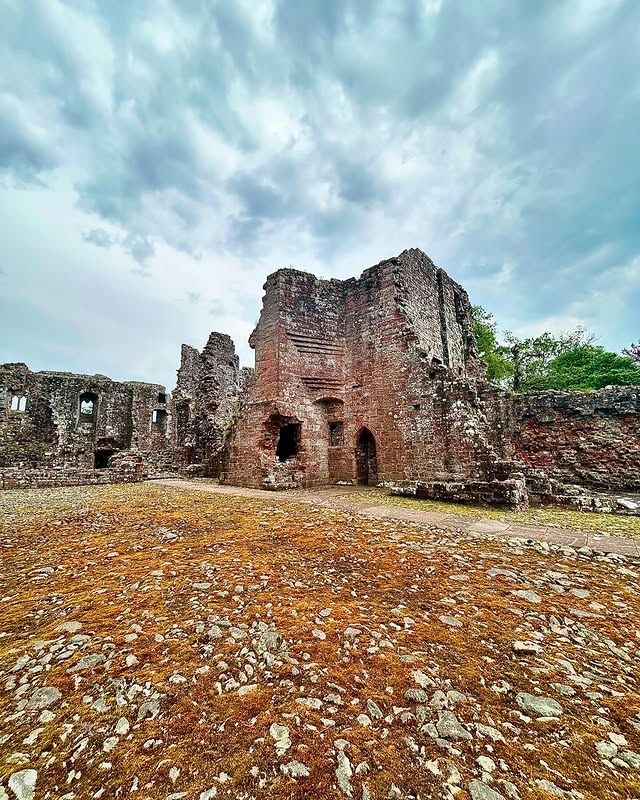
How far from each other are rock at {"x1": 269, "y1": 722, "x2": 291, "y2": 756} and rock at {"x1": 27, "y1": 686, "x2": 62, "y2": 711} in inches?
43.5

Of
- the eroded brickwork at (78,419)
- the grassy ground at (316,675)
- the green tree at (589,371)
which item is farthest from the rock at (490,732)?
the green tree at (589,371)

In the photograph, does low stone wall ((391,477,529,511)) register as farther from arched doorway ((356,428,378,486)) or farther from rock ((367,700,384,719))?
rock ((367,700,384,719))

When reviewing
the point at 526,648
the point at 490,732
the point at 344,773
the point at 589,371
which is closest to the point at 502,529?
the point at 526,648

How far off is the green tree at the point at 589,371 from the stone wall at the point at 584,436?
995cm

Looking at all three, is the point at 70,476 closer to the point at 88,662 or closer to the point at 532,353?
the point at 88,662

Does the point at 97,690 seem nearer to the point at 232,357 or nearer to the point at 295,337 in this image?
the point at 295,337

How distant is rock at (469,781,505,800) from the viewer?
1.26 meters

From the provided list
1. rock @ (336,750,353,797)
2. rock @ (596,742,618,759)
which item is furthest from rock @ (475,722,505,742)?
rock @ (336,750,353,797)

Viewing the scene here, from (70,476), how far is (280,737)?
15.7 meters

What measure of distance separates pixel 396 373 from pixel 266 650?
11.1 meters

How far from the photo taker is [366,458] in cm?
1363

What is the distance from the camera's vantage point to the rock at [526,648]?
2.19 meters

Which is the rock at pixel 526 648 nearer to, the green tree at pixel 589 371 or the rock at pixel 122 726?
the rock at pixel 122 726

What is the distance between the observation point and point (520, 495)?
7.45 metres
